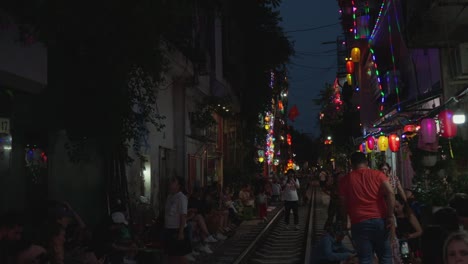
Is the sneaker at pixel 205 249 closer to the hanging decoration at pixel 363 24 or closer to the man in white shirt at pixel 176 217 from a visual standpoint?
the man in white shirt at pixel 176 217

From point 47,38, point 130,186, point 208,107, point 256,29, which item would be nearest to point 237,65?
point 256,29

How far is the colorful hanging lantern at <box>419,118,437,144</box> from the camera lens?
37.5ft

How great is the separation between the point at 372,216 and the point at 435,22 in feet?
22.4

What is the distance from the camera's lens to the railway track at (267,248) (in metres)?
11.8

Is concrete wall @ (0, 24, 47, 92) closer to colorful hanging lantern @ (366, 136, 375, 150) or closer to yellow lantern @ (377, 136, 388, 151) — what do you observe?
yellow lantern @ (377, 136, 388, 151)

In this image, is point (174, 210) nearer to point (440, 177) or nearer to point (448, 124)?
point (440, 177)

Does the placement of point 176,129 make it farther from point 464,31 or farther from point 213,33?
point 464,31

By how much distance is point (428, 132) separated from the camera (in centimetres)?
1148

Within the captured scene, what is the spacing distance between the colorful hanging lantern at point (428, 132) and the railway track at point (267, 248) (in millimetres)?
3637

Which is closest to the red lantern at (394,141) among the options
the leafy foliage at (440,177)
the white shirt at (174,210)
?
the leafy foliage at (440,177)

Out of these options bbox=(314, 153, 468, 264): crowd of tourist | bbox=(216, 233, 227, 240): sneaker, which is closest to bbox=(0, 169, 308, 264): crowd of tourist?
bbox=(216, 233, 227, 240): sneaker

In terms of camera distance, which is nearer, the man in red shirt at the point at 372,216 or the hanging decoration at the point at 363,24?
the man in red shirt at the point at 372,216

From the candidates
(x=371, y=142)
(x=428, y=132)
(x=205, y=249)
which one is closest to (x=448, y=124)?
(x=428, y=132)

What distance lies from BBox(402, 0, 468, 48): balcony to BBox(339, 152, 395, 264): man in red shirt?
→ 554 cm
